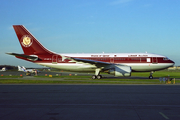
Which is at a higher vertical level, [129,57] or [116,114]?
[129,57]

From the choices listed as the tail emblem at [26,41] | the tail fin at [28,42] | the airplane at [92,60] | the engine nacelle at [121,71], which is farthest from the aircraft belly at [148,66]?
the tail emblem at [26,41]

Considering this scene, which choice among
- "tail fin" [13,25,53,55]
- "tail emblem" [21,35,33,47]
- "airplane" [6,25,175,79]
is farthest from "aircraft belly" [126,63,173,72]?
"tail emblem" [21,35,33,47]

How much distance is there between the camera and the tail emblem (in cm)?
3438

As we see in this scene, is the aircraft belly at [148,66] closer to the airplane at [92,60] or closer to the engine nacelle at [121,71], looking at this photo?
the airplane at [92,60]

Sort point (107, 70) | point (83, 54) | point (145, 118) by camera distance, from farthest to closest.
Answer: point (83, 54) < point (107, 70) < point (145, 118)

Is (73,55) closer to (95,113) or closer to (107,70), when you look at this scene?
(107,70)

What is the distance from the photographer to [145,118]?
7.04 meters

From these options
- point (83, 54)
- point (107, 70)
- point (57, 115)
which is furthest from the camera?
point (83, 54)

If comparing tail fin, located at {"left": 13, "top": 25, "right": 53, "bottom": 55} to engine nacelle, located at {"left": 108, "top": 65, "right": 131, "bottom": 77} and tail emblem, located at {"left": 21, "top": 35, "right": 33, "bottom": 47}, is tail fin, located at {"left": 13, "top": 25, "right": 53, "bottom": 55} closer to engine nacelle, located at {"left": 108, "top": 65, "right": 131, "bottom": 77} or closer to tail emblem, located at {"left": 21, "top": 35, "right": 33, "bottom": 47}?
tail emblem, located at {"left": 21, "top": 35, "right": 33, "bottom": 47}

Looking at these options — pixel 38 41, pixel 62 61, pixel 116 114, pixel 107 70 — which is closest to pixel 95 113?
pixel 116 114

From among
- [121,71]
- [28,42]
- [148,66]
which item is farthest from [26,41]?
[148,66]

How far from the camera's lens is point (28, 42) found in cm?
3447

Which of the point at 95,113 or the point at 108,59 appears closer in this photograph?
the point at 95,113

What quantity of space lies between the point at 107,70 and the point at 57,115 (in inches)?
984
